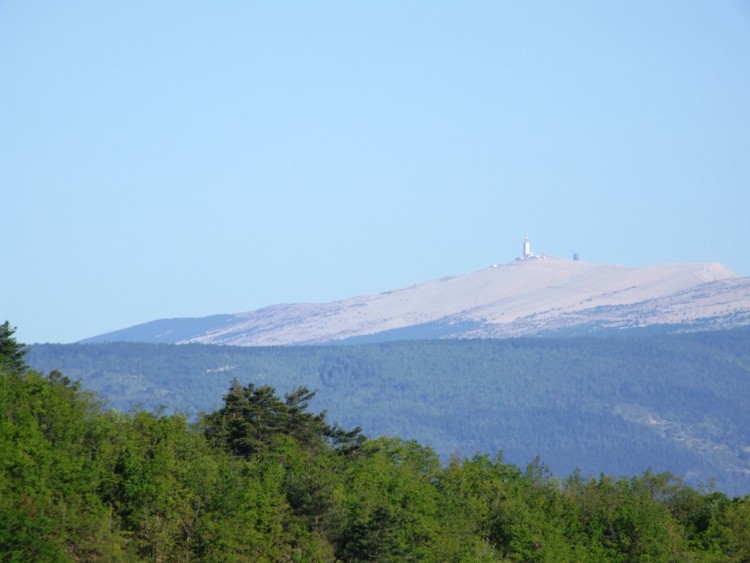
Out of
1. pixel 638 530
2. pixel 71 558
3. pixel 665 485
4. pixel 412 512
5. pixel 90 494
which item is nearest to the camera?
pixel 71 558

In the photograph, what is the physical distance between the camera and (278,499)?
83750mm

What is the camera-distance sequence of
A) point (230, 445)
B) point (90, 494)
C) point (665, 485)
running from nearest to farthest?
point (90, 494)
point (230, 445)
point (665, 485)

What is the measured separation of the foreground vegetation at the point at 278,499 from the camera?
245ft

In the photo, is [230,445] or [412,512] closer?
[412,512]

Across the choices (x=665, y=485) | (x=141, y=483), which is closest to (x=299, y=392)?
(x=665, y=485)

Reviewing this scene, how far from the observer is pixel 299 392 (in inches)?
4456

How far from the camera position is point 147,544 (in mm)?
76938

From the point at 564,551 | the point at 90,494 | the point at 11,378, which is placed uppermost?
the point at 11,378

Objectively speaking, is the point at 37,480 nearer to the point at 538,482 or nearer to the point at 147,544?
the point at 147,544

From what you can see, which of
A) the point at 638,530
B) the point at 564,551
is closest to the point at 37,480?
the point at 564,551

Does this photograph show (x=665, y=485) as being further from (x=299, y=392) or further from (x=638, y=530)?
(x=299, y=392)

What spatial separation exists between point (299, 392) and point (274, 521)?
30.6m

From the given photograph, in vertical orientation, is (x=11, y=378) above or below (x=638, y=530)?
above

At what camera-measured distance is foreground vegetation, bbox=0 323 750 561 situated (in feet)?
245
